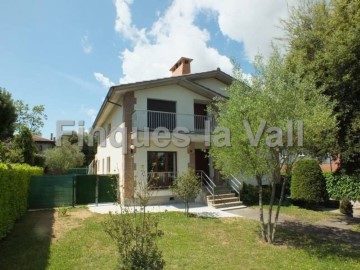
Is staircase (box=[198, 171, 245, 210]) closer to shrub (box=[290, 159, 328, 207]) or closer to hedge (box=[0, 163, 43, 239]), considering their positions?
shrub (box=[290, 159, 328, 207])

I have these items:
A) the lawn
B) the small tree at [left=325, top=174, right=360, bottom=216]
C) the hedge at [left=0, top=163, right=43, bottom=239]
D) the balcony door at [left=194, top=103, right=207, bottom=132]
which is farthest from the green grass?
the hedge at [left=0, top=163, right=43, bottom=239]

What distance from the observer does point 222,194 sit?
54.0 ft

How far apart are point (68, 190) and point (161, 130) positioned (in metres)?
5.95

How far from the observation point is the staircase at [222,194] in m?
15.5

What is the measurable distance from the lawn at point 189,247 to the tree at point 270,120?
3.72 feet

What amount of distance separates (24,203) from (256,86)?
35.8ft

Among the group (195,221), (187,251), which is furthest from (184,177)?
(187,251)

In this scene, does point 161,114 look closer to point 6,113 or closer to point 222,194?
point 222,194

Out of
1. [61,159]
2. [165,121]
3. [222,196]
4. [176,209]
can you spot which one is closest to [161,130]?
[165,121]

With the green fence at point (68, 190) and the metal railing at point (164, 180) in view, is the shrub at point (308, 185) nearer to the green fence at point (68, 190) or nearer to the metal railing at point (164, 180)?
the metal railing at point (164, 180)

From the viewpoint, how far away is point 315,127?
8570 millimetres

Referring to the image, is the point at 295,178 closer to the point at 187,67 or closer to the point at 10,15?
the point at 187,67

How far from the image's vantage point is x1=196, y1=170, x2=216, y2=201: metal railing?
1635 centimetres

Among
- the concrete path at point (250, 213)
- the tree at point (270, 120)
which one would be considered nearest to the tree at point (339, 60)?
the tree at point (270, 120)
